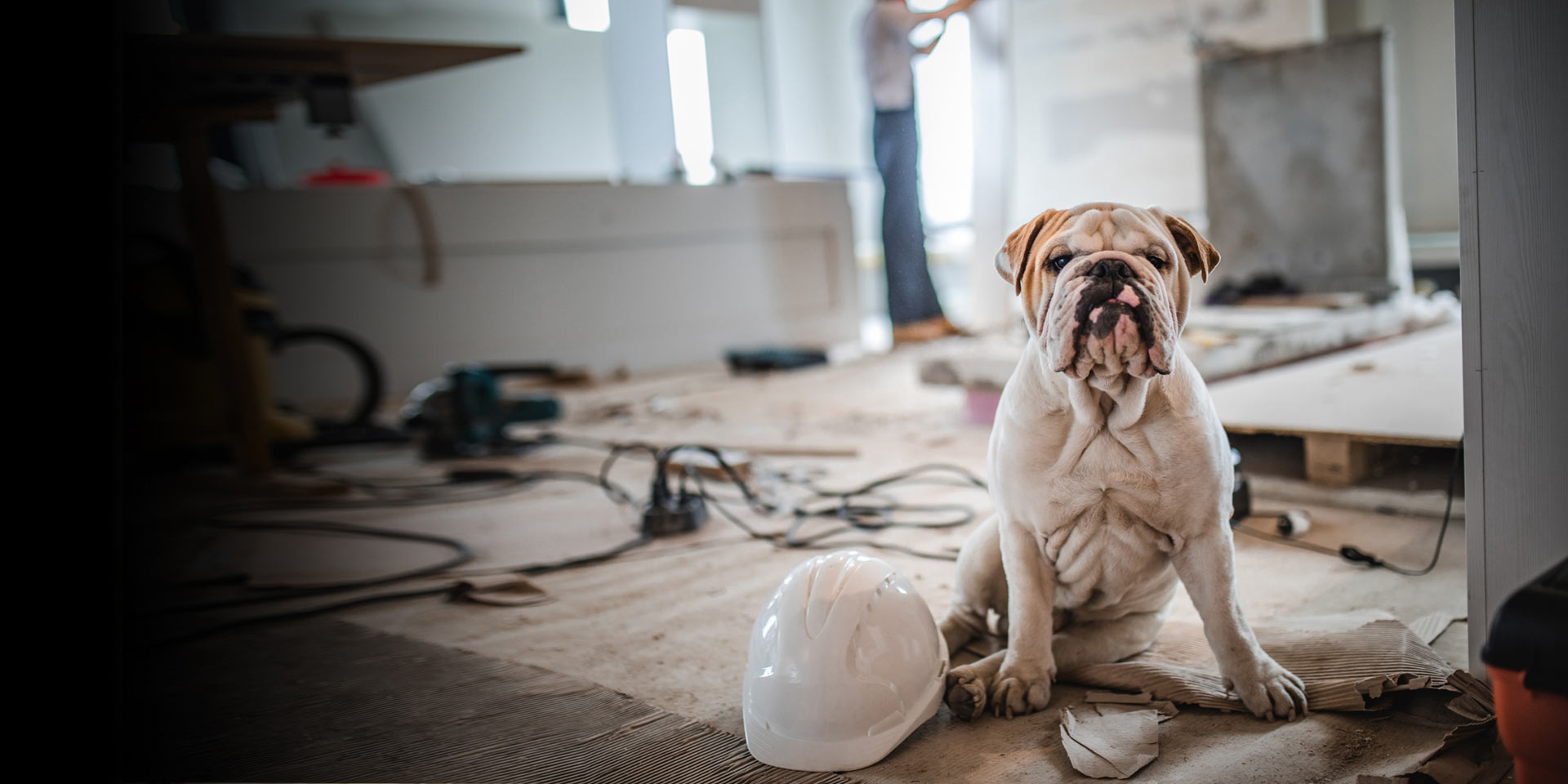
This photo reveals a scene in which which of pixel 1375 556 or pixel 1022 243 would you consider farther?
pixel 1375 556

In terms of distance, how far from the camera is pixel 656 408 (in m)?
5.78

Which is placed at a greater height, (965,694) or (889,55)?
(889,55)

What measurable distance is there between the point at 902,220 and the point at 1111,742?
20.4 feet

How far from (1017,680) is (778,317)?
6.93 metres

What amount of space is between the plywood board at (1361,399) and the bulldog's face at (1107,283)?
1273mm

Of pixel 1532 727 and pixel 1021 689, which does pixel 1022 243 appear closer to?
pixel 1021 689

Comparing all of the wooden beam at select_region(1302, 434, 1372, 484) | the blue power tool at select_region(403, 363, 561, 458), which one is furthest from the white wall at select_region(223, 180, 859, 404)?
the wooden beam at select_region(1302, 434, 1372, 484)

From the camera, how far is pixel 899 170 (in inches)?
293

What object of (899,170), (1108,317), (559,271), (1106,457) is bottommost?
(1106,457)

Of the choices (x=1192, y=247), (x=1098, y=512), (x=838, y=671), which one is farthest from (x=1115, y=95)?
(x=838, y=671)

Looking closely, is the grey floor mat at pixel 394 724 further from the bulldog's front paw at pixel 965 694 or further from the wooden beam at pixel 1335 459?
the wooden beam at pixel 1335 459

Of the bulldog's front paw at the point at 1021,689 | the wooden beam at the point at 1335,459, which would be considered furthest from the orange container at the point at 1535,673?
the wooden beam at the point at 1335,459

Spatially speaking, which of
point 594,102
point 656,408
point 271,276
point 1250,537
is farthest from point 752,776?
point 594,102

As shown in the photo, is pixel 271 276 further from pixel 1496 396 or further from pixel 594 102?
pixel 1496 396
